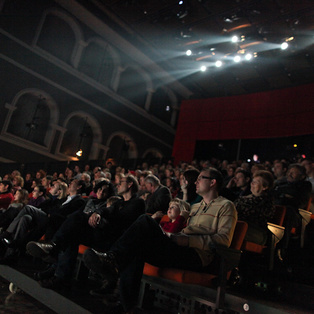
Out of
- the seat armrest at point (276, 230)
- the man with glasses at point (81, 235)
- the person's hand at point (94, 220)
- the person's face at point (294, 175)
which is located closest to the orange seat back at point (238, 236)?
the seat armrest at point (276, 230)

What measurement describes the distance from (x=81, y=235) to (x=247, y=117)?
845 cm

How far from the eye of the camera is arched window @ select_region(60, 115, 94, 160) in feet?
37.1

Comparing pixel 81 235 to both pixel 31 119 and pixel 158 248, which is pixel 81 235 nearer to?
pixel 158 248

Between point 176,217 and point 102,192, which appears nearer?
point 176,217

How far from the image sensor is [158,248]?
1661 millimetres

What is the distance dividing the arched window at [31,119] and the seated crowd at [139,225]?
706 cm

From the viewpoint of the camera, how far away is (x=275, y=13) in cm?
821

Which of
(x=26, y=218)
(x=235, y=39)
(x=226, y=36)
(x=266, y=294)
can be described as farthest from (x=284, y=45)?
(x=26, y=218)

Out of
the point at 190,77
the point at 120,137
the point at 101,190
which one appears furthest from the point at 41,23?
the point at 101,190

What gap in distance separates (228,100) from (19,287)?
30.6ft

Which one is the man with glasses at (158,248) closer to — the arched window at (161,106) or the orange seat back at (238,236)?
the orange seat back at (238,236)

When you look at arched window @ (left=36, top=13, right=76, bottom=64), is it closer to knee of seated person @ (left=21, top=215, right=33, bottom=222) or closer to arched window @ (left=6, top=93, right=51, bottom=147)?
arched window @ (left=6, top=93, right=51, bottom=147)

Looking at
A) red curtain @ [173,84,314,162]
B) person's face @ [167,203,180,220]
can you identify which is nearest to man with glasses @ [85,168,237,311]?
person's face @ [167,203,180,220]

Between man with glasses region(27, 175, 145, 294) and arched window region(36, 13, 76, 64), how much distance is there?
9.17m
